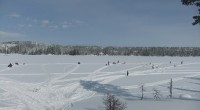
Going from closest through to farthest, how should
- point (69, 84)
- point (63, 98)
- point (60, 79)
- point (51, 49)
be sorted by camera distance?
point (63, 98)
point (69, 84)
point (60, 79)
point (51, 49)

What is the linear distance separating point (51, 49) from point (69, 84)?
473 ft

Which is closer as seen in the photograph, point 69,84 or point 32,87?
point 32,87

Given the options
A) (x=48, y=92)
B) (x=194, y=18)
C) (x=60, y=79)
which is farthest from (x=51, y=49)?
(x=194, y=18)

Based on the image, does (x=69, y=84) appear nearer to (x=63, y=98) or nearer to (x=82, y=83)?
(x=82, y=83)

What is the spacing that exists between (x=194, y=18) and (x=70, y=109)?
14.8m

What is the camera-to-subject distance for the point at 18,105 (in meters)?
29.0

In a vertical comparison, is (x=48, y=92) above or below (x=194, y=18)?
below

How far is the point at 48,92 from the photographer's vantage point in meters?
37.5

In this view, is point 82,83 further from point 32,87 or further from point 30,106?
point 30,106

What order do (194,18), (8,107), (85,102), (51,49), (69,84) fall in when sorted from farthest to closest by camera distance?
(51,49) < (69,84) < (85,102) < (8,107) < (194,18)

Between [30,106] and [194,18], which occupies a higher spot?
[194,18]

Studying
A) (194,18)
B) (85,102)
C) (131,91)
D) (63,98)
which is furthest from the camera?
(131,91)

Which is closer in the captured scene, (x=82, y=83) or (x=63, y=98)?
(x=63, y=98)

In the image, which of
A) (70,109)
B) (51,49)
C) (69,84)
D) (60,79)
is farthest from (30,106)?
(51,49)
